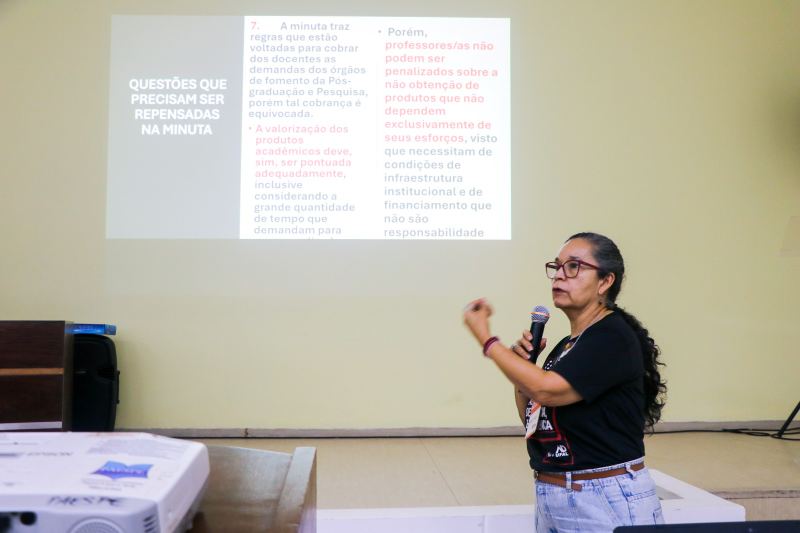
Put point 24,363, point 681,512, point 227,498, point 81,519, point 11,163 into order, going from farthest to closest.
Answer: point 11,163 → point 24,363 → point 681,512 → point 227,498 → point 81,519

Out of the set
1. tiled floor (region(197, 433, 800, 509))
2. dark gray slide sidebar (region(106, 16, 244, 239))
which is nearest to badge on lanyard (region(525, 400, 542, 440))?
tiled floor (region(197, 433, 800, 509))

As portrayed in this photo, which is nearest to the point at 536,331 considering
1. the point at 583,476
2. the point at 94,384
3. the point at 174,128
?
the point at 583,476

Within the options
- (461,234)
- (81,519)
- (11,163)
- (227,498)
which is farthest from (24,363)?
(81,519)

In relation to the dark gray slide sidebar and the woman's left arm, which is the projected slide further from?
the woman's left arm

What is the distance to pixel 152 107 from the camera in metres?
3.46

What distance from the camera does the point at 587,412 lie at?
1.25m

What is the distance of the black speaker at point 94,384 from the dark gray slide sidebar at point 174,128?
66 cm

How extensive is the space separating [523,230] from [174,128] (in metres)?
2.14

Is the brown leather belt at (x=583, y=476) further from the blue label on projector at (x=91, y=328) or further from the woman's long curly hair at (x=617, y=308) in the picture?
the blue label on projector at (x=91, y=328)

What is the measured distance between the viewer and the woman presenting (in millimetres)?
1188

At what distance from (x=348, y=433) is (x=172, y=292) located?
1.30 metres

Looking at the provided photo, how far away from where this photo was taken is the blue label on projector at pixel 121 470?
46cm

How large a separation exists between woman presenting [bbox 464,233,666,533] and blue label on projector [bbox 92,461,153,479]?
2.78 feet

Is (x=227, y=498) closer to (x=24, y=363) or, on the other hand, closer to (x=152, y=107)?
(x=24, y=363)
